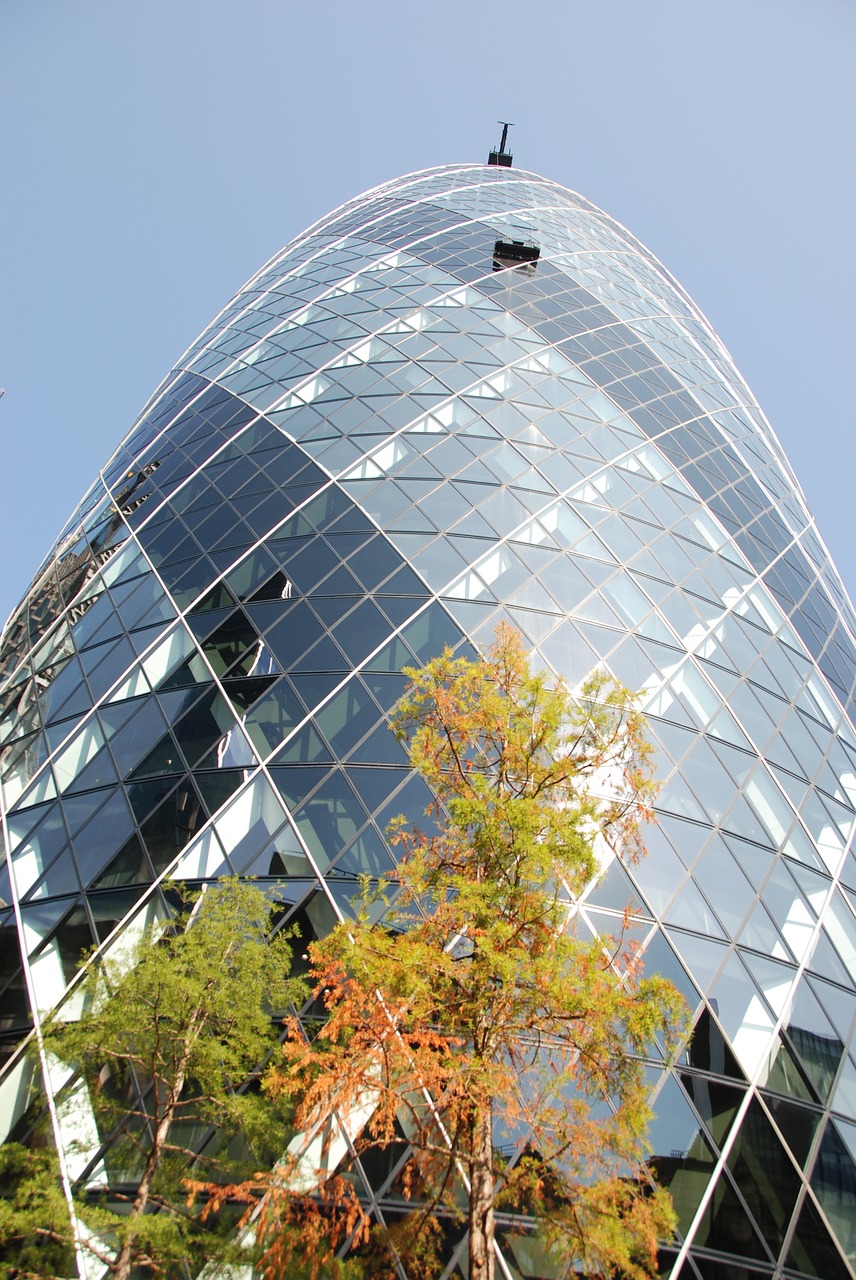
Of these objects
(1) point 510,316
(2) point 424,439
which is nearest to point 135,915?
(2) point 424,439

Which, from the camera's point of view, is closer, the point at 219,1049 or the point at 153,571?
the point at 219,1049

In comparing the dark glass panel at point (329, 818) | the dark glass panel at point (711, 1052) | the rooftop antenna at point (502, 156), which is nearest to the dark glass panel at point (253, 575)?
the dark glass panel at point (329, 818)

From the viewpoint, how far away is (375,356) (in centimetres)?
2616

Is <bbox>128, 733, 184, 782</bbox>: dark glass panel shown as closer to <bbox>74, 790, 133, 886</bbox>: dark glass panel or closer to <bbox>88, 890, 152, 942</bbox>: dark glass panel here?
<bbox>74, 790, 133, 886</bbox>: dark glass panel

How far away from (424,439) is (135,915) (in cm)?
1450

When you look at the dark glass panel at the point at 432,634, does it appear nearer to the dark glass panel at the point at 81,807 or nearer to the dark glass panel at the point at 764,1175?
the dark glass panel at the point at 81,807

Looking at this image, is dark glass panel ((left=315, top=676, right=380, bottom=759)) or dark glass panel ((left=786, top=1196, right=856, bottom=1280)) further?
dark glass panel ((left=315, top=676, right=380, bottom=759))

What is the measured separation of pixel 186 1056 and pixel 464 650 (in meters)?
9.31

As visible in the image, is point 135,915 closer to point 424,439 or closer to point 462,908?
point 462,908

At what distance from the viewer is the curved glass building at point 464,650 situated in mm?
13047

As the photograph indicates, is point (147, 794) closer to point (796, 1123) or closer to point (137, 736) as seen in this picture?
point (137, 736)

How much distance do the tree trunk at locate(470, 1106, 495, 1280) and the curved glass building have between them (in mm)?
3829

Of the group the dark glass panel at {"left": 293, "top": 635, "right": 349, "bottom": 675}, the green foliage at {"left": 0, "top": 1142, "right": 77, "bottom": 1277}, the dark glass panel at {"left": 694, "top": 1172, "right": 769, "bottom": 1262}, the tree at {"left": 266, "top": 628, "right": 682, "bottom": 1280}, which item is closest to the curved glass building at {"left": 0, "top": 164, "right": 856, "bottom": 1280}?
the dark glass panel at {"left": 694, "top": 1172, "right": 769, "bottom": 1262}

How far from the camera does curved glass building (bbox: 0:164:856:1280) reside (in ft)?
42.8
